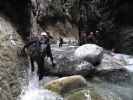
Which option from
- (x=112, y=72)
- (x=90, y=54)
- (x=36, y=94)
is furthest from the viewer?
(x=90, y=54)

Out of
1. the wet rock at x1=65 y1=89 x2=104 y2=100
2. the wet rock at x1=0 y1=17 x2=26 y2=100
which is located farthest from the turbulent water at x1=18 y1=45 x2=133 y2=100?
the wet rock at x1=0 y1=17 x2=26 y2=100

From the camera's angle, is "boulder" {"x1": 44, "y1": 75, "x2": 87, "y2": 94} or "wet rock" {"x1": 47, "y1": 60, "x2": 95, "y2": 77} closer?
"boulder" {"x1": 44, "y1": 75, "x2": 87, "y2": 94}

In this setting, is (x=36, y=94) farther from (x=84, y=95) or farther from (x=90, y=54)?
(x=90, y=54)

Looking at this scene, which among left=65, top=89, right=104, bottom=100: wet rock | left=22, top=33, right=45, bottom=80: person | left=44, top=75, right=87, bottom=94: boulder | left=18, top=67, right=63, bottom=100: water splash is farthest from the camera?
left=22, top=33, right=45, bottom=80: person

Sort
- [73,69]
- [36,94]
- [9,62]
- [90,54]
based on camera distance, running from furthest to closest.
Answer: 1. [90,54]
2. [73,69]
3. [9,62]
4. [36,94]

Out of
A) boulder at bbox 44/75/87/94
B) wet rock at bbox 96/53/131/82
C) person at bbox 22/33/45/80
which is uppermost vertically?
person at bbox 22/33/45/80

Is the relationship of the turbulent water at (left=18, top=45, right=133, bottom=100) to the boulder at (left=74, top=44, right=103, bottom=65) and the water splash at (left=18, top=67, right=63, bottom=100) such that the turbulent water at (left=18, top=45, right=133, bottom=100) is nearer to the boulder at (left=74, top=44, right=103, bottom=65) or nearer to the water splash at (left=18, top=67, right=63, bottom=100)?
the water splash at (left=18, top=67, right=63, bottom=100)

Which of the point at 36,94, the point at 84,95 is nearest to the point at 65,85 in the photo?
the point at 84,95

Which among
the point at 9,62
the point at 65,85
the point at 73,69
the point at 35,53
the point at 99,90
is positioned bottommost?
the point at 99,90

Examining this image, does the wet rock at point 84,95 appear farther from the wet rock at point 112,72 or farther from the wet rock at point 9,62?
the wet rock at point 112,72

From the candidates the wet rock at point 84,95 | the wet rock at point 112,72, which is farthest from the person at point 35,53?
the wet rock at point 112,72

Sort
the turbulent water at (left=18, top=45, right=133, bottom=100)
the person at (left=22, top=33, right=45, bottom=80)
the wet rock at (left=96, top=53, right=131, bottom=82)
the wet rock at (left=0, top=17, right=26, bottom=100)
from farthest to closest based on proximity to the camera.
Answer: the wet rock at (left=96, top=53, right=131, bottom=82)
the person at (left=22, top=33, right=45, bottom=80)
the turbulent water at (left=18, top=45, right=133, bottom=100)
the wet rock at (left=0, top=17, right=26, bottom=100)

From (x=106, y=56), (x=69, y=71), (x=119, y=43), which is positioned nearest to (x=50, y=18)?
(x=119, y=43)

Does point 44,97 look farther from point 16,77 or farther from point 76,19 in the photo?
point 76,19
